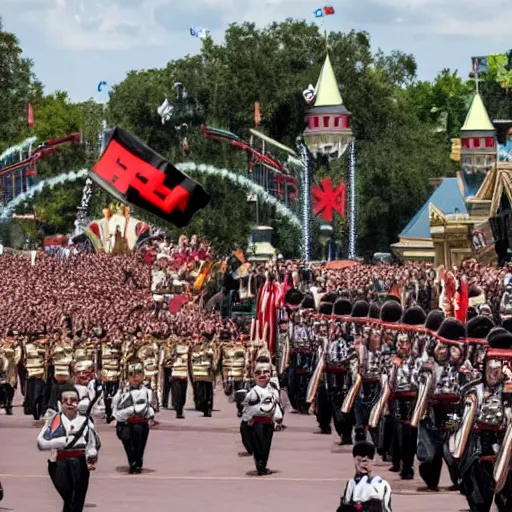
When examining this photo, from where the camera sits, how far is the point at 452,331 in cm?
2300

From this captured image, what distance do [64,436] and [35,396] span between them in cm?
1510

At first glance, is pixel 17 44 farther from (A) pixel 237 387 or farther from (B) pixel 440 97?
(A) pixel 237 387

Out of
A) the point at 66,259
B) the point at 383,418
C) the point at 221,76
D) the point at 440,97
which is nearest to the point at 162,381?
the point at 383,418

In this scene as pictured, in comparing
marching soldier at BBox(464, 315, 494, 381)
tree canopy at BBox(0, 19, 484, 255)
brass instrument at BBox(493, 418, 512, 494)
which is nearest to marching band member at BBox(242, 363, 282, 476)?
marching soldier at BBox(464, 315, 494, 381)

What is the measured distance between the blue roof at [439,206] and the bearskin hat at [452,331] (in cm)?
5348

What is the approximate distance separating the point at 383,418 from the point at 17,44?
Answer: 335 ft

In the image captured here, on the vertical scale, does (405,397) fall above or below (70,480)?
above

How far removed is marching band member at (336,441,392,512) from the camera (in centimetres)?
1605

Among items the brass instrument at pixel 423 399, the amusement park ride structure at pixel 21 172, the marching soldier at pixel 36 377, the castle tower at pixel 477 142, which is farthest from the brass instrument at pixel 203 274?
the brass instrument at pixel 423 399

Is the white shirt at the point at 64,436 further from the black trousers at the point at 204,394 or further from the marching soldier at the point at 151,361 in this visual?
the black trousers at the point at 204,394

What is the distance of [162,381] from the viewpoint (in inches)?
1510

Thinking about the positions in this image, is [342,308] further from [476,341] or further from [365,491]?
[365,491]

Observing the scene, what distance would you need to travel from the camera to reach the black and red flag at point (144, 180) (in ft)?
57.7

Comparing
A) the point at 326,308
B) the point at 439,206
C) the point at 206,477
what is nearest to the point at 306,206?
the point at 439,206
